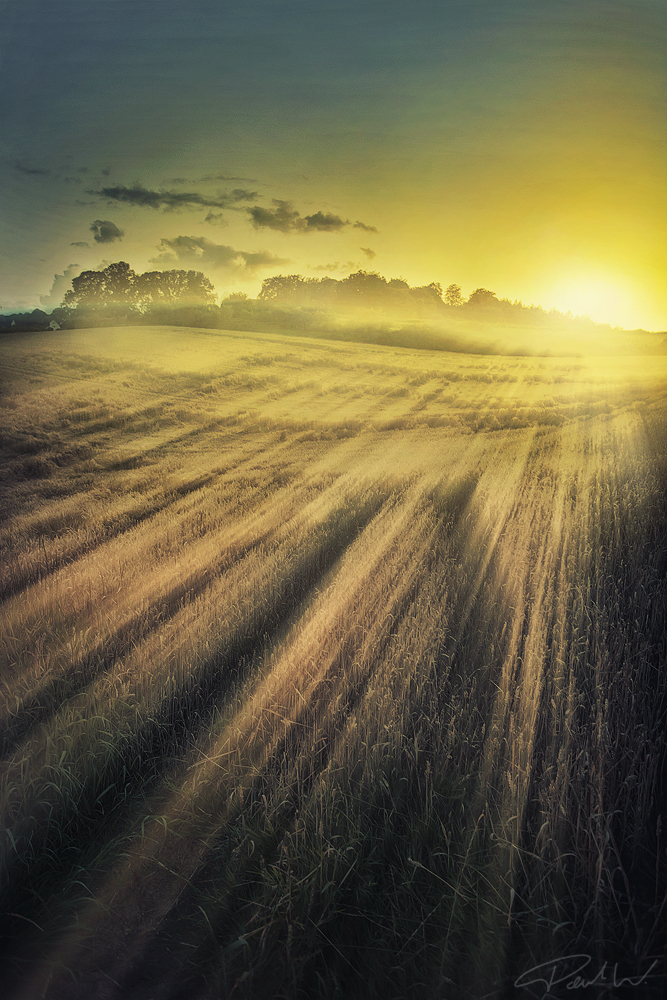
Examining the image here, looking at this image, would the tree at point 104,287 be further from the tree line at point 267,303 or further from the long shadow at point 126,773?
the long shadow at point 126,773

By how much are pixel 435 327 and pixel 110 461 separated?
5794 mm

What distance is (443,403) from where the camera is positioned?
7.97m

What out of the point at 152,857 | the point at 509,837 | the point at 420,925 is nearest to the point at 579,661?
the point at 509,837

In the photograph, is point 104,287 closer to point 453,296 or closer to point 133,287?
point 133,287

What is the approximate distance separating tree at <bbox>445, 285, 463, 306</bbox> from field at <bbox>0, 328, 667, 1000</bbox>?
2820 mm

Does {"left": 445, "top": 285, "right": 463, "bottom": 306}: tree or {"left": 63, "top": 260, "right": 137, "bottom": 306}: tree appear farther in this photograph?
{"left": 445, "top": 285, "right": 463, "bottom": 306}: tree

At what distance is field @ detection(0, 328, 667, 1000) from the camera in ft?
5.38

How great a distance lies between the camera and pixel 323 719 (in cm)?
262

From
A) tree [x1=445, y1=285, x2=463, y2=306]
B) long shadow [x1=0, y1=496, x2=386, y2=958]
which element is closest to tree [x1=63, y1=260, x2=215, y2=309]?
tree [x1=445, y1=285, x2=463, y2=306]

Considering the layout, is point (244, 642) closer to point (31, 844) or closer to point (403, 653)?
point (403, 653)
